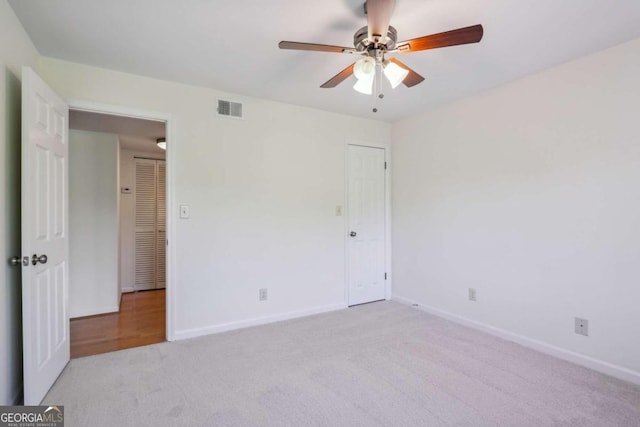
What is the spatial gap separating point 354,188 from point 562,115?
7.09ft

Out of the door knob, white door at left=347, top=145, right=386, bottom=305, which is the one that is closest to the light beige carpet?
the door knob

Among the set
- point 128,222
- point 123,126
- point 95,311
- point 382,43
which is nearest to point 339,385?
point 382,43

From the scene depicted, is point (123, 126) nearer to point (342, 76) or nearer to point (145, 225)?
point (145, 225)

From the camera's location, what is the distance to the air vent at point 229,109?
10.6ft

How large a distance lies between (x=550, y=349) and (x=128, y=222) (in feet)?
17.7

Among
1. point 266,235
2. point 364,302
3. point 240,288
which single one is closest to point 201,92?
point 266,235

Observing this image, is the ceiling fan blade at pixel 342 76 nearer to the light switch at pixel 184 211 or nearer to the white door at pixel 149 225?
the light switch at pixel 184 211

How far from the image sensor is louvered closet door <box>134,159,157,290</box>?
5047 mm

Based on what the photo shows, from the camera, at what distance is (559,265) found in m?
2.68

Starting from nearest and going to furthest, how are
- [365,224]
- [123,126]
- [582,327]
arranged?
1. [582,327]
2. [123,126]
3. [365,224]

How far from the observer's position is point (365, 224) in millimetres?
4191

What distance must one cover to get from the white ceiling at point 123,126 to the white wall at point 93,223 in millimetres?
179

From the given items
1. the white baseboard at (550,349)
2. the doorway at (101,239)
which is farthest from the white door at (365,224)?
the doorway at (101,239)

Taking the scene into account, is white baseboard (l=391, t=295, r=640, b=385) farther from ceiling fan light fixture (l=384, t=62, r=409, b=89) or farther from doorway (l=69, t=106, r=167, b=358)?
doorway (l=69, t=106, r=167, b=358)
